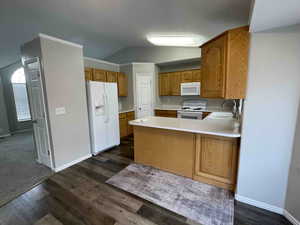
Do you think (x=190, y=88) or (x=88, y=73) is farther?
(x=190, y=88)

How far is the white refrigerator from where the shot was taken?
10.5 feet

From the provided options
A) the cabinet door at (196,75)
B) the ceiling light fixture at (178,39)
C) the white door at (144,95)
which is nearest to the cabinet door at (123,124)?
Result: the white door at (144,95)

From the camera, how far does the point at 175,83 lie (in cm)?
484

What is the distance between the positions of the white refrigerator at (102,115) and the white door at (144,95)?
1346 millimetres

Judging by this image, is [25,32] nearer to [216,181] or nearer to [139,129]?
[139,129]

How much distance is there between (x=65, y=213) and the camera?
1701 mm

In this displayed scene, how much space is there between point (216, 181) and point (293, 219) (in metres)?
0.84

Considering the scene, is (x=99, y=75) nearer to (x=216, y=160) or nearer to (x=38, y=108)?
(x=38, y=108)

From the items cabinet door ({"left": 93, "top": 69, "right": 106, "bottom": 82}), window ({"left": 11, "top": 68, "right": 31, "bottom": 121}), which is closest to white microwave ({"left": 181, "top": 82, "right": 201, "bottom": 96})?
cabinet door ({"left": 93, "top": 69, "right": 106, "bottom": 82})

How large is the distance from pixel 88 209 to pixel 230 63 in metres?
2.66

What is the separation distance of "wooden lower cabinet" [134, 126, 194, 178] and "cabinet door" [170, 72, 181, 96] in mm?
2613

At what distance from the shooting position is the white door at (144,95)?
16.2ft

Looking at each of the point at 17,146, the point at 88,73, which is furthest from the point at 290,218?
the point at 17,146

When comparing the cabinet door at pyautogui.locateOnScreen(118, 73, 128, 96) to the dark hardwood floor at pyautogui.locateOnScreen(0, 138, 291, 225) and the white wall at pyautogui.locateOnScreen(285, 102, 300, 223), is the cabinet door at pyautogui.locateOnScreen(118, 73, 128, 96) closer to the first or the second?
the dark hardwood floor at pyautogui.locateOnScreen(0, 138, 291, 225)
